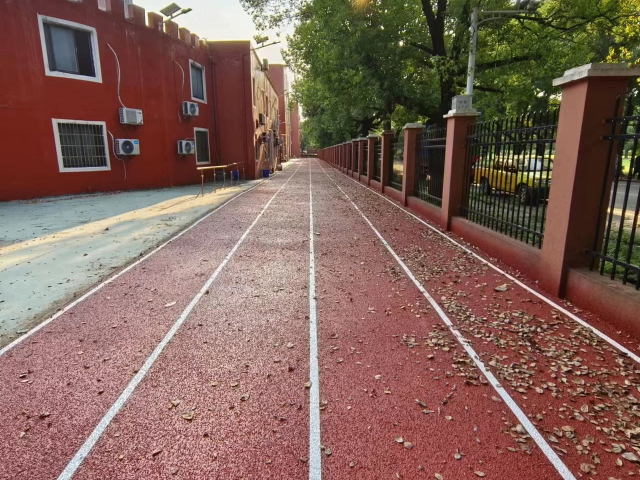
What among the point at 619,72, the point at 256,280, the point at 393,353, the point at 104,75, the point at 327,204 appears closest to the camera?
the point at 393,353

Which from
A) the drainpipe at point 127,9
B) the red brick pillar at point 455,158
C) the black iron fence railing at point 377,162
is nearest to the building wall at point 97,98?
the drainpipe at point 127,9

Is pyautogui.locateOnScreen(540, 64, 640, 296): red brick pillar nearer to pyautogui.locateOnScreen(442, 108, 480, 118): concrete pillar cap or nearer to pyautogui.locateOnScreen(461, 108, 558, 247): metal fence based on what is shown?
pyautogui.locateOnScreen(461, 108, 558, 247): metal fence

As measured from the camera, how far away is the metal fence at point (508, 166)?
5.02 metres

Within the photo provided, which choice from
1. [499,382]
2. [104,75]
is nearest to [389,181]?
[104,75]

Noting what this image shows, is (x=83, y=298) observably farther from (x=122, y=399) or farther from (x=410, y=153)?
(x=410, y=153)

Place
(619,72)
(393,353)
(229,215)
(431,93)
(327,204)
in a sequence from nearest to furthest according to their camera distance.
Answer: (393,353)
(619,72)
(229,215)
(327,204)
(431,93)

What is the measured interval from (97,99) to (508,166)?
1456 cm

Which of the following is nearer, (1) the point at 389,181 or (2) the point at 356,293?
(2) the point at 356,293

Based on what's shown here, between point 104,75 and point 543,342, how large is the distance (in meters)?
16.7

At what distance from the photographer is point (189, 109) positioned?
18.2 m

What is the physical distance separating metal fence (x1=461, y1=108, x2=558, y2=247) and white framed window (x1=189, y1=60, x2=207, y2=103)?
16187 millimetres

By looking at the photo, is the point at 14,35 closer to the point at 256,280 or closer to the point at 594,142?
the point at 256,280

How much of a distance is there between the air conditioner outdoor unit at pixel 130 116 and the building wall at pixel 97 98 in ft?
1.08

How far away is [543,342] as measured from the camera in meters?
3.58
